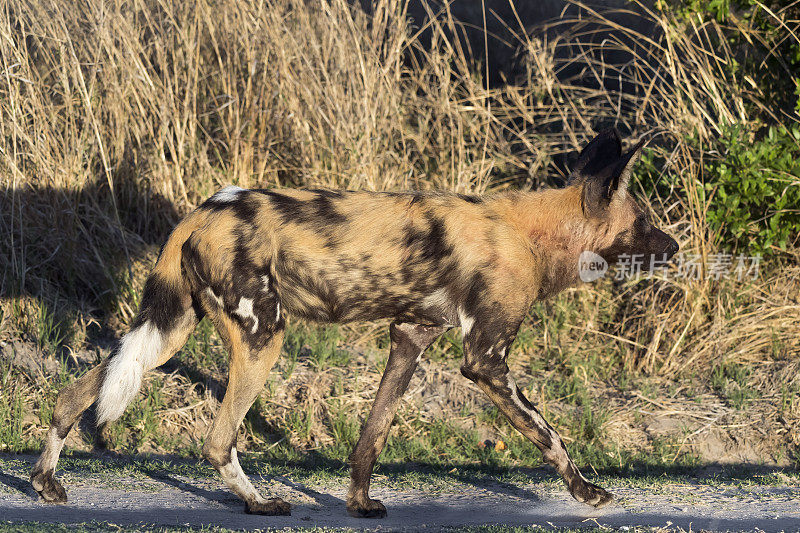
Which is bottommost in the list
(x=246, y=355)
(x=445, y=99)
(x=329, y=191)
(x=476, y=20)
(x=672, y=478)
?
(x=672, y=478)

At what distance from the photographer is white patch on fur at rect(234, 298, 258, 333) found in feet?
12.6

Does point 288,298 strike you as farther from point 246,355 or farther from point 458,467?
point 458,467

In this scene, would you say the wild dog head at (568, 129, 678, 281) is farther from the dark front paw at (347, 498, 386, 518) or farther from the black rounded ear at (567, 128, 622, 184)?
the dark front paw at (347, 498, 386, 518)

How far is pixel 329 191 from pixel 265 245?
443mm

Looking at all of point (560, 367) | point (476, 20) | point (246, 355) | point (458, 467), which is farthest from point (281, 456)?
point (476, 20)

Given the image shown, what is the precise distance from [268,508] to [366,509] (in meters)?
0.42

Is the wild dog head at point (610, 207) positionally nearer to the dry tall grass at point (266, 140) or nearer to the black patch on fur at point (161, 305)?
the dry tall grass at point (266, 140)

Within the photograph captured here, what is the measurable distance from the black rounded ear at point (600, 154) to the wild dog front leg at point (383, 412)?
0.98 metres

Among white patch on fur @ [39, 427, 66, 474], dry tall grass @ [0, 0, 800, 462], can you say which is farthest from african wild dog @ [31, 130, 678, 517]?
dry tall grass @ [0, 0, 800, 462]

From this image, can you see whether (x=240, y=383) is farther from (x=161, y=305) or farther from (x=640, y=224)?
(x=640, y=224)

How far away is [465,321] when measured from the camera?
159 inches

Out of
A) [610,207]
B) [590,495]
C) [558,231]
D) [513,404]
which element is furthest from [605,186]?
[590,495]

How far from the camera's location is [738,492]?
14.1 ft

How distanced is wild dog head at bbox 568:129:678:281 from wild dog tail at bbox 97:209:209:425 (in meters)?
1.71
